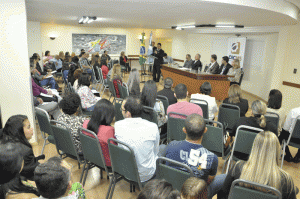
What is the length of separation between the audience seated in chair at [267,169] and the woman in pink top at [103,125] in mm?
1312

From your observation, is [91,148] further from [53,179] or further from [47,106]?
[47,106]

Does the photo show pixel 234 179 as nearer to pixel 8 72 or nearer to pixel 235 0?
pixel 235 0

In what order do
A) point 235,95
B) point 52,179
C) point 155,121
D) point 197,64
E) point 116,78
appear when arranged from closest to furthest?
1. point 52,179
2. point 155,121
3. point 235,95
4. point 116,78
5. point 197,64

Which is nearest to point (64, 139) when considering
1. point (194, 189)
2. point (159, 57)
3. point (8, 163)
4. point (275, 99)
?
point (8, 163)

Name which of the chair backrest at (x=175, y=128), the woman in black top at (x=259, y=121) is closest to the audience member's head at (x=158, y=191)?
the chair backrest at (x=175, y=128)

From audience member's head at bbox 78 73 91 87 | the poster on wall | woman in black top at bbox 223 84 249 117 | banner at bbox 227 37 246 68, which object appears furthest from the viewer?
the poster on wall

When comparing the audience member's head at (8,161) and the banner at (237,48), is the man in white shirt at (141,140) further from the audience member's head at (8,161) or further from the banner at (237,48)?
the banner at (237,48)

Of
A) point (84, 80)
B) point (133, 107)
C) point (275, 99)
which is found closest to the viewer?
point (133, 107)

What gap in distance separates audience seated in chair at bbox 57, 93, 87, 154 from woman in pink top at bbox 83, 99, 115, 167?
0.90 feet

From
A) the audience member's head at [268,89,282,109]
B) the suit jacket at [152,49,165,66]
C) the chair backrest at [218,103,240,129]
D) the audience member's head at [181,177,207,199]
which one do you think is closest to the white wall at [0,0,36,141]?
the chair backrest at [218,103,240,129]

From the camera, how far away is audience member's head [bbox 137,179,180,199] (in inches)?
46.7

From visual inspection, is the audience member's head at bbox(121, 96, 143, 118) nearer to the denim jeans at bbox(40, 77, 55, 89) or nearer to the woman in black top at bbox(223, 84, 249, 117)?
the woman in black top at bbox(223, 84, 249, 117)

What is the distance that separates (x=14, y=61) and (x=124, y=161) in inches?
104

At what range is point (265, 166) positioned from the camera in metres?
1.65
